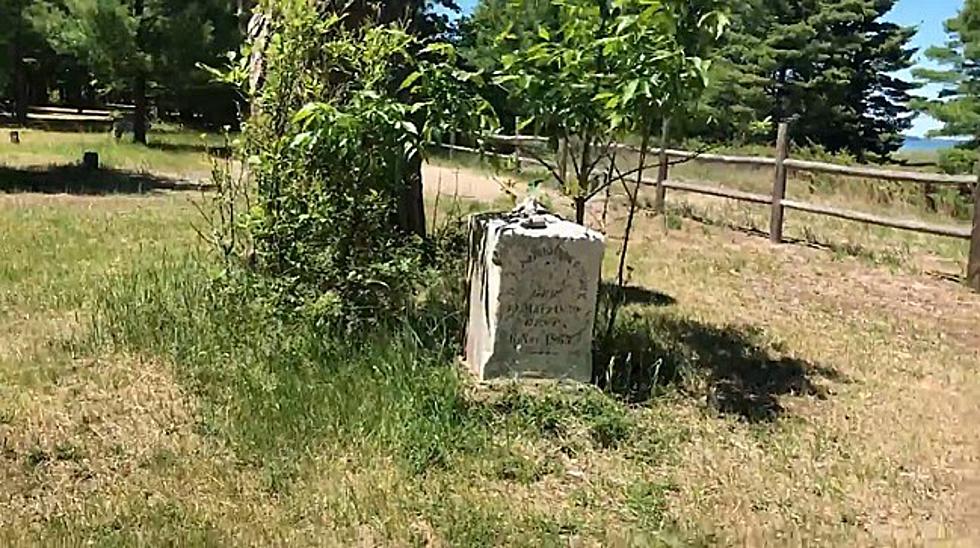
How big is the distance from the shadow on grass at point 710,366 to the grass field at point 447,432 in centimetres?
2

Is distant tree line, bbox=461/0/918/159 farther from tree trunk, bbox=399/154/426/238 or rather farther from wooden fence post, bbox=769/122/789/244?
tree trunk, bbox=399/154/426/238

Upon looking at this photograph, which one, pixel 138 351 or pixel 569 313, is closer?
pixel 569 313

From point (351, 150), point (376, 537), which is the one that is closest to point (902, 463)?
point (376, 537)

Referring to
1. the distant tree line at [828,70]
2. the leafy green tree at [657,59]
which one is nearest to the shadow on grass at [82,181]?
the leafy green tree at [657,59]

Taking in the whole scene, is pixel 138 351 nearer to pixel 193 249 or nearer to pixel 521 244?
pixel 521 244

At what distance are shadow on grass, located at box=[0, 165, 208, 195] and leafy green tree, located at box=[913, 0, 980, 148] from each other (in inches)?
632

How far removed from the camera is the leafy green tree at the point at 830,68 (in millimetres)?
37125

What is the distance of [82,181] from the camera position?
634 inches

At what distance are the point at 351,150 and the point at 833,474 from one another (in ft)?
8.65

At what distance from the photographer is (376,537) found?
3545 mm

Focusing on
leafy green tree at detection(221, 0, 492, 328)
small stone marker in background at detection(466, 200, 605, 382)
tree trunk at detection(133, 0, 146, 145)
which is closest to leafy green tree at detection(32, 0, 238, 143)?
tree trunk at detection(133, 0, 146, 145)

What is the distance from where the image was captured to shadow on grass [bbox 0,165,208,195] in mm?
14875

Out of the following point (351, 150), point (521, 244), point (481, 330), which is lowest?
point (481, 330)

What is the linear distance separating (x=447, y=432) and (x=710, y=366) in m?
1.88
